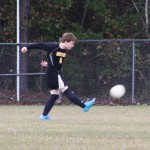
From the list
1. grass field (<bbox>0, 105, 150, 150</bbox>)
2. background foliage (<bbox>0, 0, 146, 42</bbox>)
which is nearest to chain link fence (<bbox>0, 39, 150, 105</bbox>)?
background foliage (<bbox>0, 0, 146, 42</bbox>)

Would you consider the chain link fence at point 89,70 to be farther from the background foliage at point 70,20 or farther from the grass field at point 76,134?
the grass field at point 76,134

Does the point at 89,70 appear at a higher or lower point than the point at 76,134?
lower

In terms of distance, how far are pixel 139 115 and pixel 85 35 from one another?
31.7 ft

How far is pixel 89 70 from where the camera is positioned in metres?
21.4

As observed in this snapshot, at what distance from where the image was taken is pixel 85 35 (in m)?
24.8

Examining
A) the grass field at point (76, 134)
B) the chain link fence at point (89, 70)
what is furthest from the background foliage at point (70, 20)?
the grass field at point (76, 134)

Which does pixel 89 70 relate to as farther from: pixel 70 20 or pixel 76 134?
pixel 76 134

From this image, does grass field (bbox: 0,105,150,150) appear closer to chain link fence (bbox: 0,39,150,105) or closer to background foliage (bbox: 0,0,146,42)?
chain link fence (bbox: 0,39,150,105)

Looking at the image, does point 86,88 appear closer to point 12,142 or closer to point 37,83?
point 37,83

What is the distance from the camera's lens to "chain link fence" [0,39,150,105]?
68.9 ft

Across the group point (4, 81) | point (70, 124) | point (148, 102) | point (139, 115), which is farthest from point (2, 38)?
point (70, 124)

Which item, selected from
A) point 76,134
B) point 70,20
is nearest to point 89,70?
point 70,20

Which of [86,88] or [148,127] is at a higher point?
[148,127]

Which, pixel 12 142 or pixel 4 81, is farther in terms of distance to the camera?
pixel 4 81
